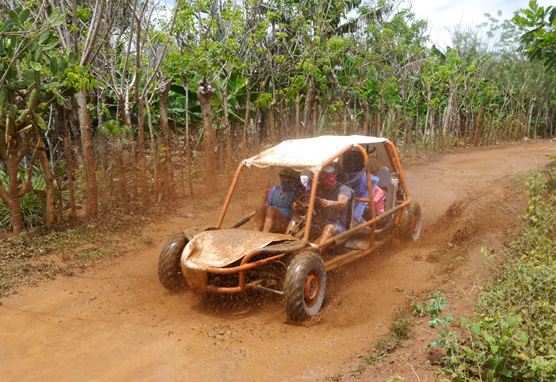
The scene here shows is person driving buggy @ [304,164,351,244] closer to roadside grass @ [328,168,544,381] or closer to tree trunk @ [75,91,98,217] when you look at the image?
roadside grass @ [328,168,544,381]

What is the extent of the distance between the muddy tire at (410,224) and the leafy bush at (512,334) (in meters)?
2.51

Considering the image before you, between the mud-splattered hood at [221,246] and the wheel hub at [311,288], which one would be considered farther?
the wheel hub at [311,288]

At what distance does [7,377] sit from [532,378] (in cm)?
394

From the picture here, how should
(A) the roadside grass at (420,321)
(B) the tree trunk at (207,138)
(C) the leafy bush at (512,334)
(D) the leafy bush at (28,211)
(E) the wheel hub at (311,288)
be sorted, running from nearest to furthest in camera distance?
(C) the leafy bush at (512,334) → (A) the roadside grass at (420,321) → (E) the wheel hub at (311,288) → (D) the leafy bush at (28,211) → (B) the tree trunk at (207,138)

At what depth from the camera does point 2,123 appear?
667 cm

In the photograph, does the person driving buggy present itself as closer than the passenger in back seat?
Yes

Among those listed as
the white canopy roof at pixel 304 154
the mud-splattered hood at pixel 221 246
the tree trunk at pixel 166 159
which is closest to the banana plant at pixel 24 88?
the tree trunk at pixel 166 159

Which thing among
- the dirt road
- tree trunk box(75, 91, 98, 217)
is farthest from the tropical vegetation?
the dirt road

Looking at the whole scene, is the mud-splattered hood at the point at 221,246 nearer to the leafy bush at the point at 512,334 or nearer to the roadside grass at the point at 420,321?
the roadside grass at the point at 420,321

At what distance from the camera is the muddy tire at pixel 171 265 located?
16.8 ft

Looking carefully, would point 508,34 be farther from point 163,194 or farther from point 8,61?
point 8,61

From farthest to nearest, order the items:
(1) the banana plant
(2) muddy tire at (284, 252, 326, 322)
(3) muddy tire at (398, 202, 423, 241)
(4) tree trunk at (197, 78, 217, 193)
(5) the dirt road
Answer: (4) tree trunk at (197, 78, 217, 193), (3) muddy tire at (398, 202, 423, 241), (1) the banana plant, (2) muddy tire at (284, 252, 326, 322), (5) the dirt road

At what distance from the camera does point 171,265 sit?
512 centimetres

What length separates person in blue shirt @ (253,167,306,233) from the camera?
5.75 meters
